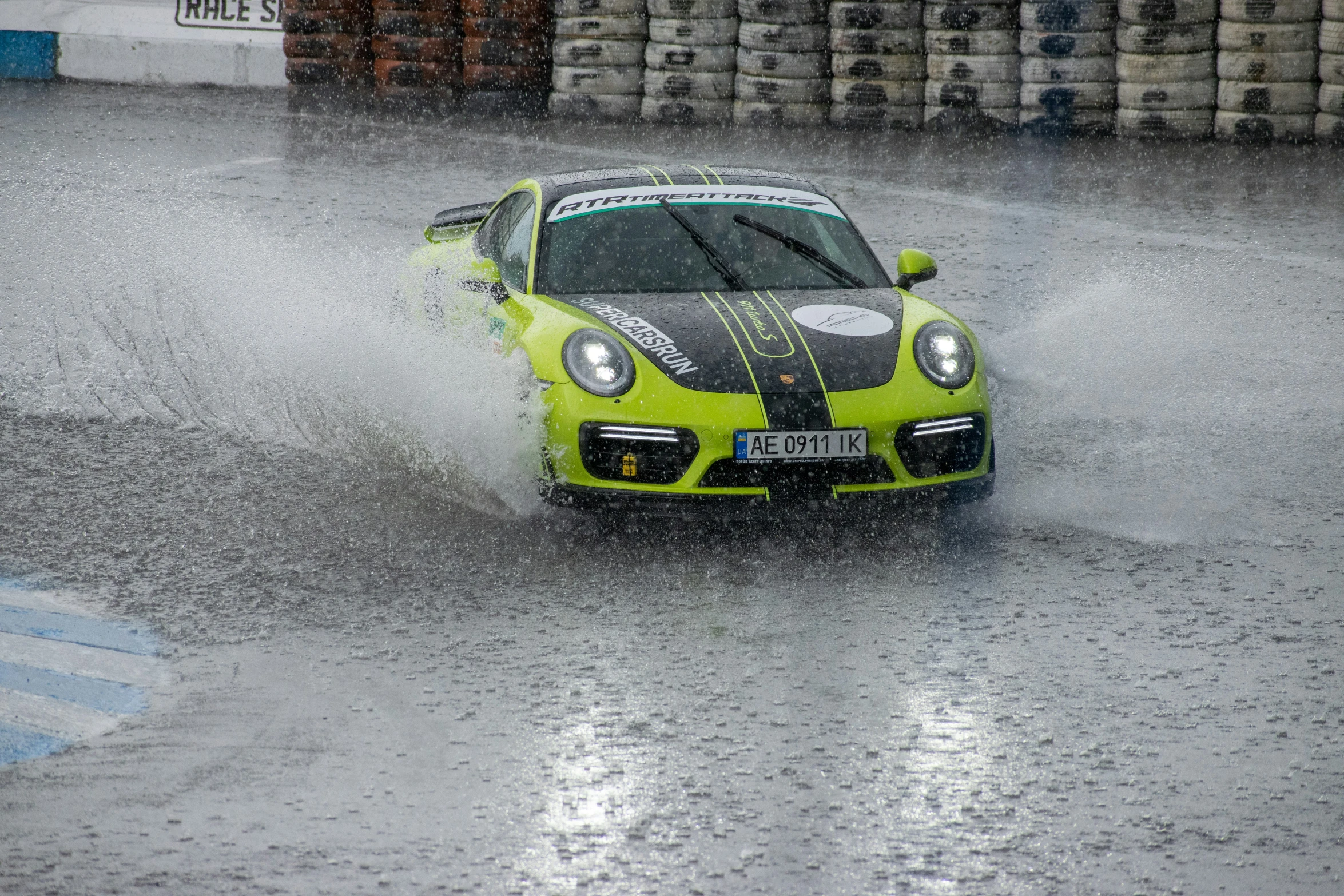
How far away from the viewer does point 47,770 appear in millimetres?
3922

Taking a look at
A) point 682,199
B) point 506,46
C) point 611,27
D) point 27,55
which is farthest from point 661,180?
point 27,55

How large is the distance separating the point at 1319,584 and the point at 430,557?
115 inches

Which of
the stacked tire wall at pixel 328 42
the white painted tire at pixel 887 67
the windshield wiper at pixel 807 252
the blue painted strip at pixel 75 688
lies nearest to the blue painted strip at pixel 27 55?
the stacked tire wall at pixel 328 42

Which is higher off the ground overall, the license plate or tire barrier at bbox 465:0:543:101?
tire barrier at bbox 465:0:543:101

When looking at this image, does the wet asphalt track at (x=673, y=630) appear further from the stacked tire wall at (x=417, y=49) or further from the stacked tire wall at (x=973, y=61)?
the stacked tire wall at (x=417, y=49)

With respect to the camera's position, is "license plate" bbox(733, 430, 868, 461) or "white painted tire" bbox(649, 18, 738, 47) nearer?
"license plate" bbox(733, 430, 868, 461)

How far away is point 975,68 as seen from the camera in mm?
16281

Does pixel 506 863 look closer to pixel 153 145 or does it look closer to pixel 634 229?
pixel 634 229

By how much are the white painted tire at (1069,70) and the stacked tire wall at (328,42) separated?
7.69 meters

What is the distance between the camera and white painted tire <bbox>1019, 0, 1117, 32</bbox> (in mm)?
15688

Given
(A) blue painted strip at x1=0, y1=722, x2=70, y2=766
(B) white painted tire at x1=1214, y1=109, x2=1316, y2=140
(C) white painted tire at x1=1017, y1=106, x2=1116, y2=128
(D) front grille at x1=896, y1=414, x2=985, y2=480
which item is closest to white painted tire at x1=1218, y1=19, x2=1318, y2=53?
(B) white painted tire at x1=1214, y1=109, x2=1316, y2=140

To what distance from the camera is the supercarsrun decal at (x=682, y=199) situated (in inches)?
279

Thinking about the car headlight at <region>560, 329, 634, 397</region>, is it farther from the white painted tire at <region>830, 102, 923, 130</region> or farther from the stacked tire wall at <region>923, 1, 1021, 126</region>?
the white painted tire at <region>830, 102, 923, 130</region>

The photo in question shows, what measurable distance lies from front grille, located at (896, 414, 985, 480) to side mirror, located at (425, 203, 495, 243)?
3339 millimetres
